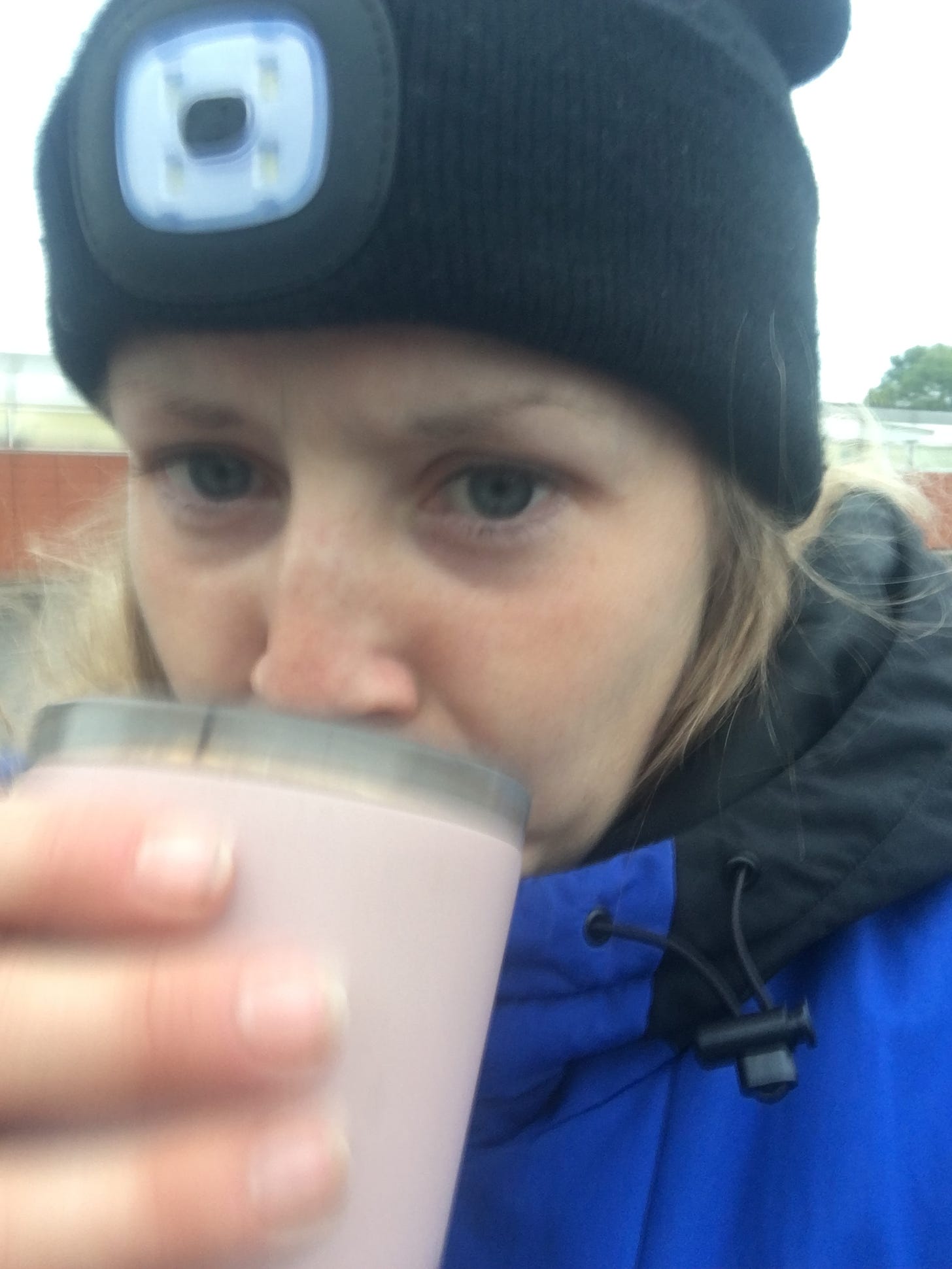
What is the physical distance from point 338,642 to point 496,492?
18cm

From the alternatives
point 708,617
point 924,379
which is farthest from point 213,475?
point 924,379

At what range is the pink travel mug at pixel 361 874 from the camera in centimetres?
39

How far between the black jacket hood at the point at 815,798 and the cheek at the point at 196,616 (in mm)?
359

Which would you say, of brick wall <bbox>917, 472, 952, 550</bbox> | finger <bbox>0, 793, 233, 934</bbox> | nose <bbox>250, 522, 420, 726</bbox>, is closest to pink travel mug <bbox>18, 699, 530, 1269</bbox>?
finger <bbox>0, 793, 233, 934</bbox>

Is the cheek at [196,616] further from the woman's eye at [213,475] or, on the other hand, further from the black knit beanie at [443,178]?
the black knit beanie at [443,178]

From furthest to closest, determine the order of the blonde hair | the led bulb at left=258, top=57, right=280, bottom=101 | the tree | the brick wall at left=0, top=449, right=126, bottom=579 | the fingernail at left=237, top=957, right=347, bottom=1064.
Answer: the tree → the brick wall at left=0, top=449, right=126, bottom=579 → the blonde hair → the led bulb at left=258, top=57, right=280, bottom=101 → the fingernail at left=237, top=957, right=347, bottom=1064

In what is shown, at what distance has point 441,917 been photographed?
1.37ft

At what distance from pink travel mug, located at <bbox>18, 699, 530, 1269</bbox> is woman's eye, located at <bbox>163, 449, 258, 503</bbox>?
0.45 metres

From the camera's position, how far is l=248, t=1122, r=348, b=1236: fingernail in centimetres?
37

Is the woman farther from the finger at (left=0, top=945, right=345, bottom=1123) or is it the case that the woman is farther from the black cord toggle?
the finger at (left=0, top=945, right=345, bottom=1123)

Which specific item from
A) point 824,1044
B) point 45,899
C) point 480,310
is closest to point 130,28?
point 480,310

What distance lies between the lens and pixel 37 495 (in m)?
1.96

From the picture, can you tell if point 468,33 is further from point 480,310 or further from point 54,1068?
point 54,1068

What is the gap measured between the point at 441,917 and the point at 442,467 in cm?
43
